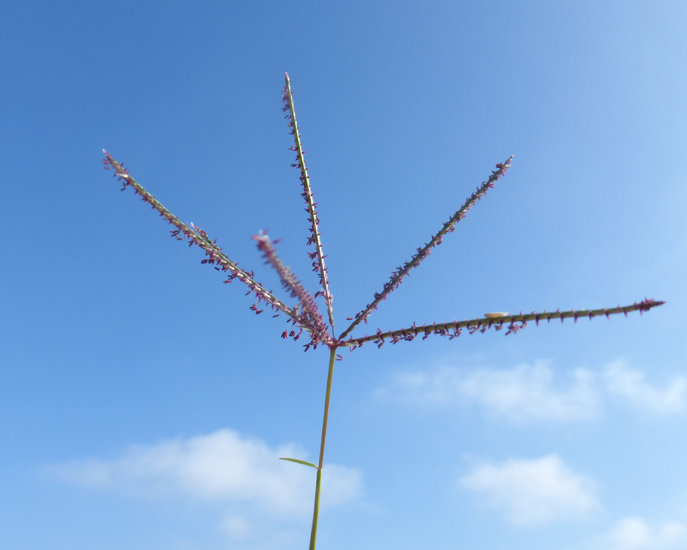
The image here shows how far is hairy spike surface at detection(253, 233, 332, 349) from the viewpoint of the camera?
283 centimetres

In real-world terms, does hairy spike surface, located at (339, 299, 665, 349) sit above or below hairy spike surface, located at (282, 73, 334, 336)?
below

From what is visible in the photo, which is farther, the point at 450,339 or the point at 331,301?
the point at 331,301

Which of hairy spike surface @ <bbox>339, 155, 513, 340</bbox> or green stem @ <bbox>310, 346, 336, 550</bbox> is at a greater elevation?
hairy spike surface @ <bbox>339, 155, 513, 340</bbox>

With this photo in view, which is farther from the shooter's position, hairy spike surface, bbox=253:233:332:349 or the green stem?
the green stem

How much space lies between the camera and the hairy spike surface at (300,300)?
2.83 metres

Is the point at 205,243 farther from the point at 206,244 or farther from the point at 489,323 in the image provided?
the point at 489,323

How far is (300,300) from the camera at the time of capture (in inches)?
136

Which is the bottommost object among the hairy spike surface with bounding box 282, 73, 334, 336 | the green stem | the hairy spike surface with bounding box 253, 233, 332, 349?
the green stem

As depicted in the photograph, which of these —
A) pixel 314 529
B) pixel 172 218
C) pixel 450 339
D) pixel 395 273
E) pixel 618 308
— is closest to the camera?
pixel 618 308

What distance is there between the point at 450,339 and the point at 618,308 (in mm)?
1030

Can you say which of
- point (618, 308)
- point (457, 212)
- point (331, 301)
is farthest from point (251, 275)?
point (618, 308)

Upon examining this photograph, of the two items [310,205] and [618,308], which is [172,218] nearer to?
[310,205]

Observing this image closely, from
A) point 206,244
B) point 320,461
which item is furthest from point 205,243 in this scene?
point 320,461

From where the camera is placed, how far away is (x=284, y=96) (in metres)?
4.09
